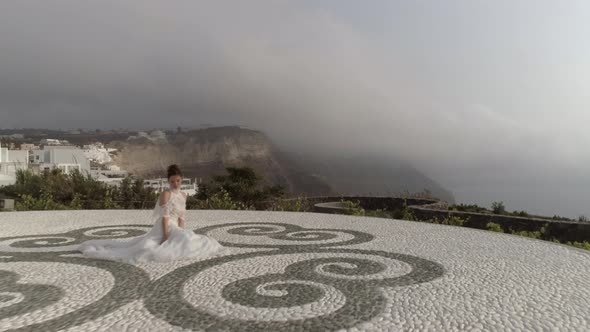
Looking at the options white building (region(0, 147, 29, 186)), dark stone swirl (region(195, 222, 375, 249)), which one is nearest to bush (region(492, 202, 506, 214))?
dark stone swirl (region(195, 222, 375, 249))

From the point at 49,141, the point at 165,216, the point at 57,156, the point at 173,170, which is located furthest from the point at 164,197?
the point at 49,141

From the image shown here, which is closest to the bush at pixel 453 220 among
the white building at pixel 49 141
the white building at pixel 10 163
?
the white building at pixel 10 163

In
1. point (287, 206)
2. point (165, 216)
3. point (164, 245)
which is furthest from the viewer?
point (287, 206)

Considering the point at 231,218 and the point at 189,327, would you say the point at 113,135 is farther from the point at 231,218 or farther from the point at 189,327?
the point at 189,327

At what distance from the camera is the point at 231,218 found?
11250 millimetres

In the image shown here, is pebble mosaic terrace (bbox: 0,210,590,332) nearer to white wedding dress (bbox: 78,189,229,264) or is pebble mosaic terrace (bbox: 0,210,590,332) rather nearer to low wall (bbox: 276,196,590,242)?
white wedding dress (bbox: 78,189,229,264)

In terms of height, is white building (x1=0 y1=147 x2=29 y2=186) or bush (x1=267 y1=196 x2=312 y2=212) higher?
white building (x1=0 y1=147 x2=29 y2=186)

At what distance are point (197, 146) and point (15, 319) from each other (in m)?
79.5

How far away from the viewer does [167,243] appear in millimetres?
6402

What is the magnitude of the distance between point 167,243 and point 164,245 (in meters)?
0.06

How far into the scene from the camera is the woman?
20.6 feet

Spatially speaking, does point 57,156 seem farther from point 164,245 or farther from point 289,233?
point 164,245

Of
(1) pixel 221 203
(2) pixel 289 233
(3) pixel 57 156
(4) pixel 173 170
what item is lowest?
(2) pixel 289 233

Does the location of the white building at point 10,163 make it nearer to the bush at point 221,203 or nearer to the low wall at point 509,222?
the bush at point 221,203
